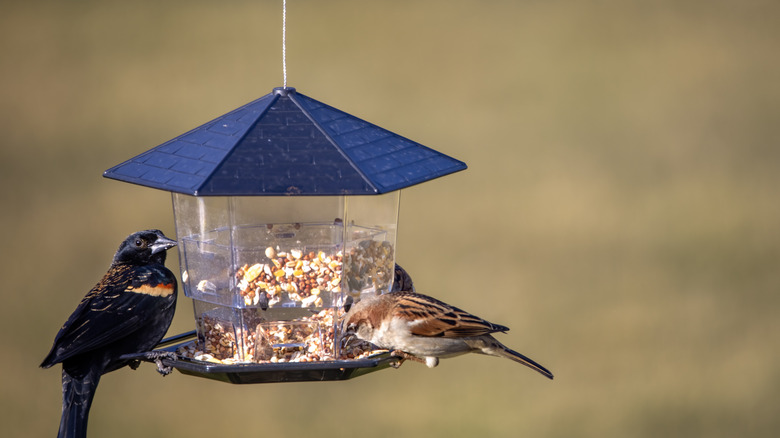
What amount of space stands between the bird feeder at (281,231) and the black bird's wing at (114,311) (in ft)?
1.49

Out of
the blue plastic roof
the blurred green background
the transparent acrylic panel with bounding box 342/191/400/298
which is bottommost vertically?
the blurred green background

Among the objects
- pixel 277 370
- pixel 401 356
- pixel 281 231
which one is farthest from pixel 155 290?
pixel 401 356

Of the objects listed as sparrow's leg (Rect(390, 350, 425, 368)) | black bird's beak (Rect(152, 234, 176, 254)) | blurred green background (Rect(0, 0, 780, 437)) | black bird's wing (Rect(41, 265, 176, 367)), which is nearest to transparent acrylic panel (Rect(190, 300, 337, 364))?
sparrow's leg (Rect(390, 350, 425, 368))

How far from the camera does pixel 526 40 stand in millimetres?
15750

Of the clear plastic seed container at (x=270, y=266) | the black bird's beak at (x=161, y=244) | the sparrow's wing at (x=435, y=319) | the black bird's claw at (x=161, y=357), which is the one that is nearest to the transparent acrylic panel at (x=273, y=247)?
the clear plastic seed container at (x=270, y=266)

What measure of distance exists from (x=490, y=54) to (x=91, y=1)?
660 cm

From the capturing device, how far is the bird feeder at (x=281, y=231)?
4562 millimetres

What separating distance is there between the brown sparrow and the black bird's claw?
3.21 ft

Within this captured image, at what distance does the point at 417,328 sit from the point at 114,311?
1.80m

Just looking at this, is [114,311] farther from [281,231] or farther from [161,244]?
[281,231]

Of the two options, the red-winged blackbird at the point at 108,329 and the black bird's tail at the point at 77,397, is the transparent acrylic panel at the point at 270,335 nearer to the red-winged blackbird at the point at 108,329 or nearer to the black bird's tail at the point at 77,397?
the red-winged blackbird at the point at 108,329

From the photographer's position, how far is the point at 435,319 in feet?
18.1

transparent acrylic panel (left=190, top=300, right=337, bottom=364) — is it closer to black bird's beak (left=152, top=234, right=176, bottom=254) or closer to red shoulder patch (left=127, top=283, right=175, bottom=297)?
red shoulder patch (left=127, top=283, right=175, bottom=297)

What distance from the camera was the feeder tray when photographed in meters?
4.66
